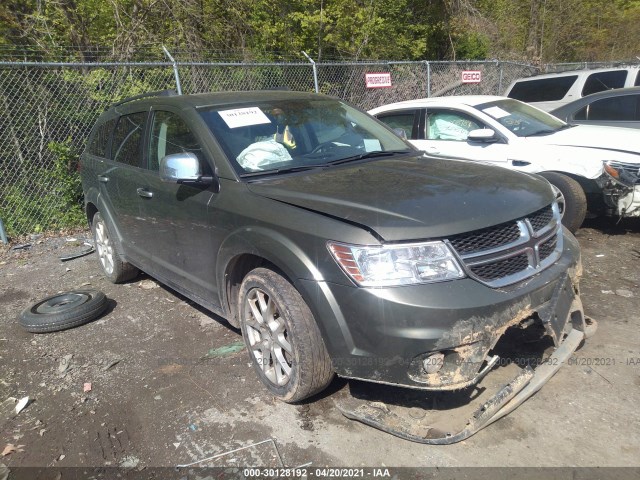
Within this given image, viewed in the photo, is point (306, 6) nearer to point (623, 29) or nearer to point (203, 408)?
point (203, 408)

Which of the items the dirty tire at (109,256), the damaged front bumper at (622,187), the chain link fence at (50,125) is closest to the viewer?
the dirty tire at (109,256)

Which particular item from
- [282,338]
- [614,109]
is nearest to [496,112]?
[614,109]

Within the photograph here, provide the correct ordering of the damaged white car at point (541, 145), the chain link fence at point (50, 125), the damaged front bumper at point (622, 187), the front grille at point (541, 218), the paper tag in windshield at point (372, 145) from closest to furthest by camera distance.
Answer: the front grille at point (541, 218) < the paper tag in windshield at point (372, 145) < the damaged front bumper at point (622, 187) < the damaged white car at point (541, 145) < the chain link fence at point (50, 125)

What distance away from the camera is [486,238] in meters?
2.52

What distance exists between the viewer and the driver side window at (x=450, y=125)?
6348mm

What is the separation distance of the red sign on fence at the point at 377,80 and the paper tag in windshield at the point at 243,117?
6.94 m

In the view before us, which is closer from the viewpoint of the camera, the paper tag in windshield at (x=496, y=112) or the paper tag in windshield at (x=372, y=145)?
the paper tag in windshield at (x=372, y=145)

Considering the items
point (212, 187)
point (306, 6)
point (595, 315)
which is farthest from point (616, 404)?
point (306, 6)

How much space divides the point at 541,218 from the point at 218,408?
2.21 m

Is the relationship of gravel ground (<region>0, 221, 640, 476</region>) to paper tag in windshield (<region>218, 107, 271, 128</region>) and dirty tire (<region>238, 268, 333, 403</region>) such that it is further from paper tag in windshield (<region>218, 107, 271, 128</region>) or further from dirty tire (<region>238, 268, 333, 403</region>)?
paper tag in windshield (<region>218, 107, 271, 128</region>)

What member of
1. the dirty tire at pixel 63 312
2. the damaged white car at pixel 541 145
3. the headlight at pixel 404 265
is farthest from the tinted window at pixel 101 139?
the headlight at pixel 404 265

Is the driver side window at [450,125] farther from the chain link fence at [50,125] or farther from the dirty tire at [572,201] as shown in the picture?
the chain link fence at [50,125]

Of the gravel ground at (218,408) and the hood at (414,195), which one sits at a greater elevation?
the hood at (414,195)

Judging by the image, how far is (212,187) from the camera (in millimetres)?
3227
